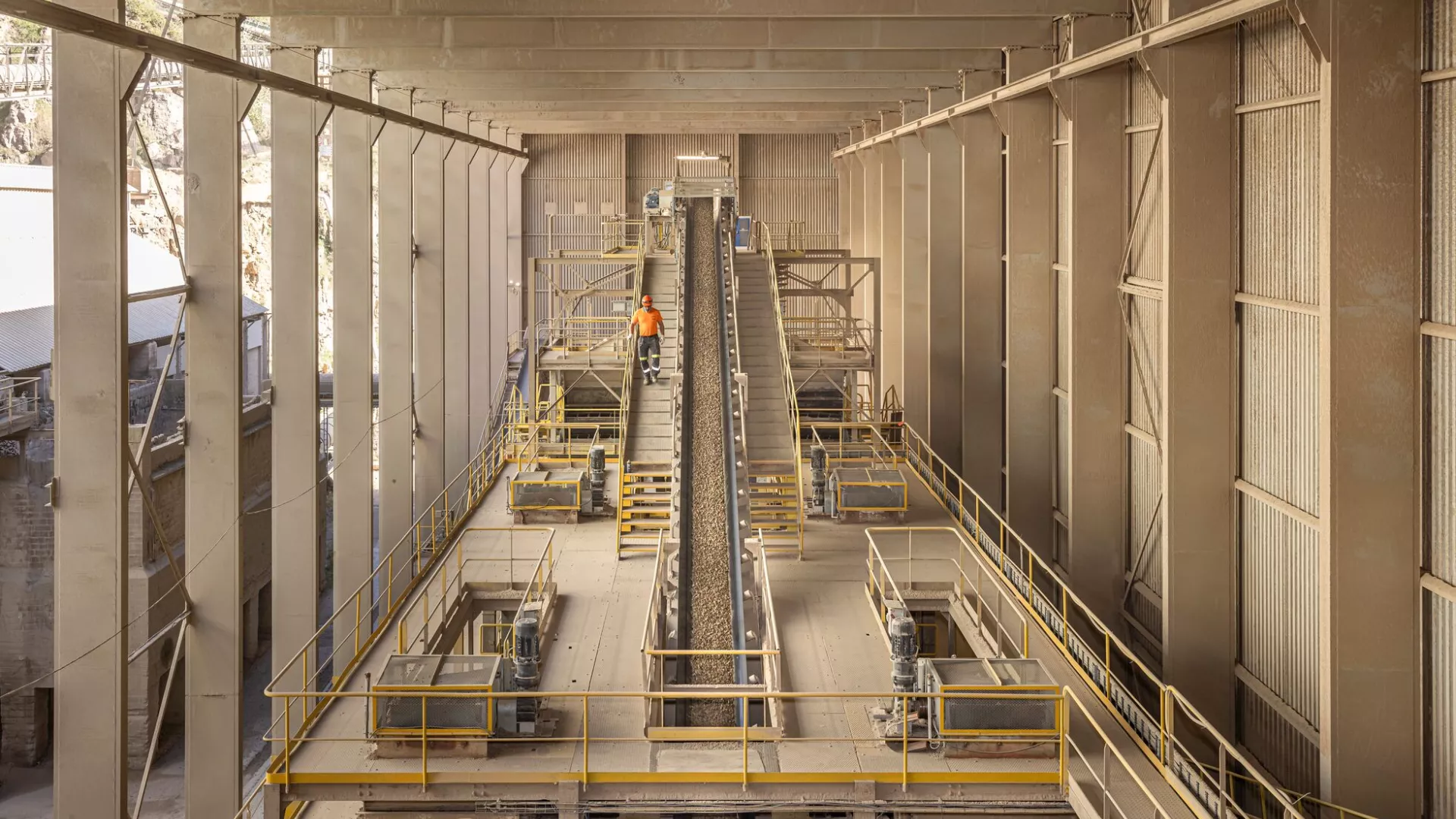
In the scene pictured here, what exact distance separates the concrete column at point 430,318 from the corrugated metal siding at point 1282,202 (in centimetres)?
1868

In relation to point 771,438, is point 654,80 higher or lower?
higher

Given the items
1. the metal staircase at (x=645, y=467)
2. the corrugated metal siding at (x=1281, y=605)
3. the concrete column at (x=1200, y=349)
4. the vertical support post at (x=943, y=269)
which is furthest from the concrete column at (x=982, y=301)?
the corrugated metal siding at (x=1281, y=605)

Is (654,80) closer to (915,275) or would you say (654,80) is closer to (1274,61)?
(915,275)

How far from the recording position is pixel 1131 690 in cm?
1752

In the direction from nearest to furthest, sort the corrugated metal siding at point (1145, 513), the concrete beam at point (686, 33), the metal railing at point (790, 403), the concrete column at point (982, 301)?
the corrugated metal siding at point (1145, 513)
the concrete beam at point (686, 33)
the metal railing at point (790, 403)
the concrete column at point (982, 301)

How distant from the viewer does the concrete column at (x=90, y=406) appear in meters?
11.6

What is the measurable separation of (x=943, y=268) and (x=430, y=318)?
11797mm

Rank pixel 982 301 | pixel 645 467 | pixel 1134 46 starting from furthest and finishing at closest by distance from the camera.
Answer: pixel 982 301
pixel 645 467
pixel 1134 46

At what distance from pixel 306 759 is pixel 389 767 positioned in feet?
3.00

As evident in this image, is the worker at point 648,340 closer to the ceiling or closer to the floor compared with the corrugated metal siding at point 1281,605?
closer to the ceiling

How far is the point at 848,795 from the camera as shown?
12.0m

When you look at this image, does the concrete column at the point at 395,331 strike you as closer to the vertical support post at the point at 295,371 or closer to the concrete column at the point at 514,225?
the vertical support post at the point at 295,371

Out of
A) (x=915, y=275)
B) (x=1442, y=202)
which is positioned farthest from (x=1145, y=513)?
(x=915, y=275)

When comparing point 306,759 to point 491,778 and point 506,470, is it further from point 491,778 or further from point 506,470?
point 506,470
